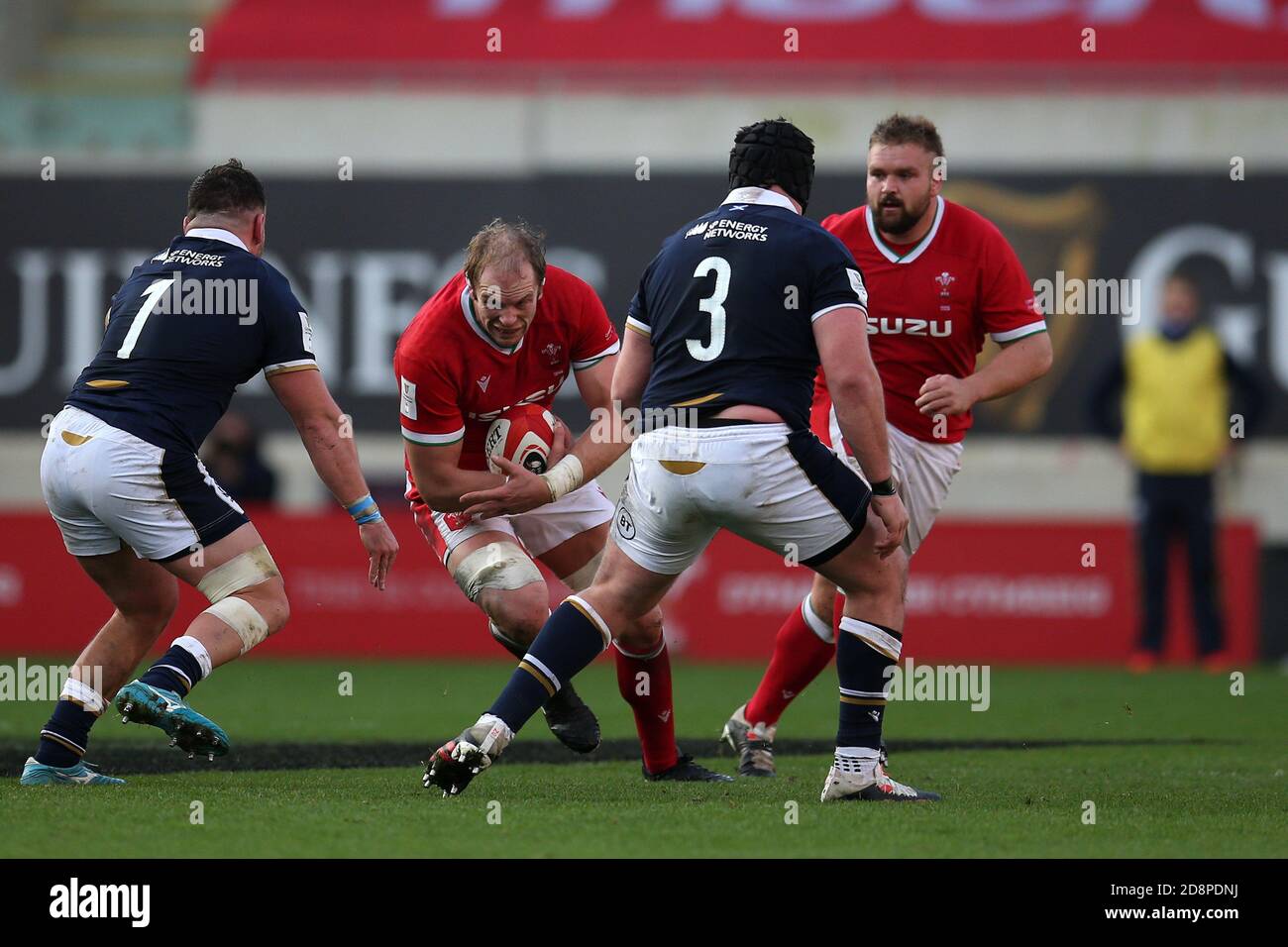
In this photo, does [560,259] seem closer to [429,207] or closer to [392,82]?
[429,207]

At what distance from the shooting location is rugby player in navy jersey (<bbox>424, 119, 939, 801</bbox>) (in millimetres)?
6031

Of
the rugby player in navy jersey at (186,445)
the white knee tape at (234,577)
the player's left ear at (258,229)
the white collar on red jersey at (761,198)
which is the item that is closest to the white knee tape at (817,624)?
the rugby player in navy jersey at (186,445)

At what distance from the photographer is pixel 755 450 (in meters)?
6.02

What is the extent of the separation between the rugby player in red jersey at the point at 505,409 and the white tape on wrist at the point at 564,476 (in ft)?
0.57

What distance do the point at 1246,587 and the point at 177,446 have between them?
31.3 ft

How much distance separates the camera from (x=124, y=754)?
7.92 meters

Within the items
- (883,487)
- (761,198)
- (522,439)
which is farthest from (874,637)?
(522,439)

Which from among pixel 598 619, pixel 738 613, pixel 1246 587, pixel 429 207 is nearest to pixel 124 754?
pixel 598 619

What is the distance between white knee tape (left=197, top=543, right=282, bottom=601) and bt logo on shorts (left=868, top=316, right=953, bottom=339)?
262cm

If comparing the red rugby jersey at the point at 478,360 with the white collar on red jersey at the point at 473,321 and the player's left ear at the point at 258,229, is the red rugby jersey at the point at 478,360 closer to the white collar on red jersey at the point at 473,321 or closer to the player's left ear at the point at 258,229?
the white collar on red jersey at the point at 473,321

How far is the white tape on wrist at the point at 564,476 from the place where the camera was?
703cm

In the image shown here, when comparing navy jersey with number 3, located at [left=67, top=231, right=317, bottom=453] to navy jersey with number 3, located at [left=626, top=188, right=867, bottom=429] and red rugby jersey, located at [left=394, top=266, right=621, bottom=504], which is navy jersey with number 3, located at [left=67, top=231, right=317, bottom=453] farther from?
navy jersey with number 3, located at [left=626, top=188, right=867, bottom=429]

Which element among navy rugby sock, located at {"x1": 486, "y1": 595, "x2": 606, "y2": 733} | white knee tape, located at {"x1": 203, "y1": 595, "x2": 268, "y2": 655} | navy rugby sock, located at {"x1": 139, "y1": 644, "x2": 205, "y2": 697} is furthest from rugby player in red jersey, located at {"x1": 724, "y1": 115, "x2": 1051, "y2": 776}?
navy rugby sock, located at {"x1": 139, "y1": 644, "x2": 205, "y2": 697}
